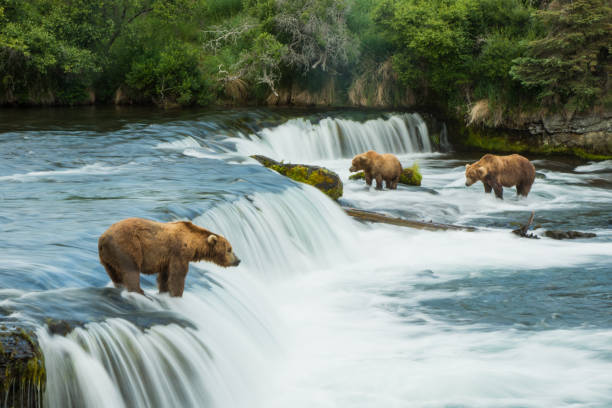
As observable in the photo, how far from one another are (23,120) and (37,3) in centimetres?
660

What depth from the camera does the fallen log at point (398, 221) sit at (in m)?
11.6

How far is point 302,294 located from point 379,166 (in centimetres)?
623

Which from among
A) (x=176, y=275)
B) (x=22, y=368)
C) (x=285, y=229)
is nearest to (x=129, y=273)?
(x=176, y=275)

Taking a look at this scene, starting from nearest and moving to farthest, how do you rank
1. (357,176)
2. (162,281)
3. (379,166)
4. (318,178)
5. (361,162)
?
1. (162,281)
2. (318,178)
3. (361,162)
4. (379,166)
5. (357,176)

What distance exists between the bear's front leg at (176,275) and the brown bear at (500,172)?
29.9 ft

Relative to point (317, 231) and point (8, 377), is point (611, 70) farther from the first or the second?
point (8, 377)

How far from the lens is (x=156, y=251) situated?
550 centimetres

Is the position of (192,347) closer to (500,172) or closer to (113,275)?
(113,275)

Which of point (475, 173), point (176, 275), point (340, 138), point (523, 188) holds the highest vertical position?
point (340, 138)

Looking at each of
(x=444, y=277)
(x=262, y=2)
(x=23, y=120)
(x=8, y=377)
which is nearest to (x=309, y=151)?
(x=262, y=2)

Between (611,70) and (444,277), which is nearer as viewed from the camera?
(444,277)

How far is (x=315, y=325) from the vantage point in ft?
25.9

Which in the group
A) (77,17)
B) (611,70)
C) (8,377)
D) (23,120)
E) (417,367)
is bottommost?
(417,367)

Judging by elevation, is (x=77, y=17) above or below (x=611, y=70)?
above
